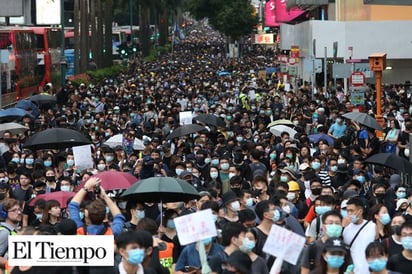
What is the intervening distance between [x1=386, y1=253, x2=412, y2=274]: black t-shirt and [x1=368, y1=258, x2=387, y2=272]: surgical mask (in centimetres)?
44

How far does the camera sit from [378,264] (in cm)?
991

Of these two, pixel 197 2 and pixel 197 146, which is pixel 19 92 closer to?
pixel 197 146

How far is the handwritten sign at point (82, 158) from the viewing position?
18.9 metres

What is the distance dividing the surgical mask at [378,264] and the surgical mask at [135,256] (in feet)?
5.74

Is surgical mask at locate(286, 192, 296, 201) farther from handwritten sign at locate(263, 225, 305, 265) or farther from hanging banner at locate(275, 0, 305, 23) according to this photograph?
hanging banner at locate(275, 0, 305, 23)

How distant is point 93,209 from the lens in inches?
442

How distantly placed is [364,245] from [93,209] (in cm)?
248

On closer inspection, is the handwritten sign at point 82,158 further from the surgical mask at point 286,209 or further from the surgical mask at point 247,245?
the surgical mask at point 247,245

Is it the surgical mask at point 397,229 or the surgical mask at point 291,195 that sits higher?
the surgical mask at point 397,229

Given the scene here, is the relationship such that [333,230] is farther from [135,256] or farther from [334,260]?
[135,256]

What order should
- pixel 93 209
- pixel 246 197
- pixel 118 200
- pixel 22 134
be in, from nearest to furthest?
pixel 93 209 → pixel 246 197 → pixel 118 200 → pixel 22 134

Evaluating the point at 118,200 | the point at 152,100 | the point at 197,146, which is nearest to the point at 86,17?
the point at 152,100

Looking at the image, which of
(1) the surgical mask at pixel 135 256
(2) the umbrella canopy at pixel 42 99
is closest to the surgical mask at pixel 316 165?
(1) the surgical mask at pixel 135 256

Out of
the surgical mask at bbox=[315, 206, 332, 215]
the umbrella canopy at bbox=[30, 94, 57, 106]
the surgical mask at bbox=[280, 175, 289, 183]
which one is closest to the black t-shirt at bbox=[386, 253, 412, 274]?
the surgical mask at bbox=[315, 206, 332, 215]
